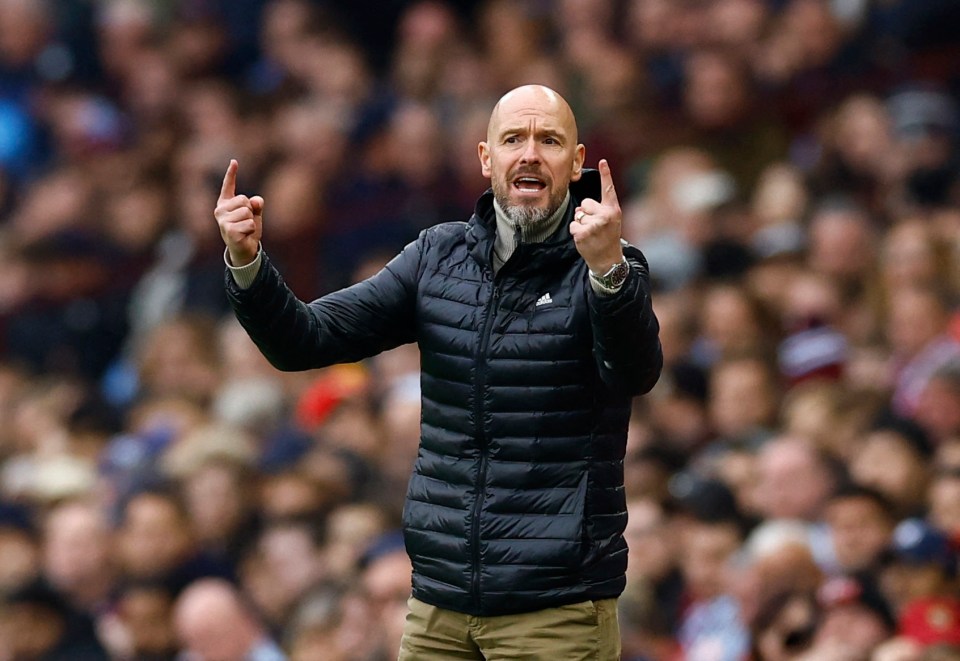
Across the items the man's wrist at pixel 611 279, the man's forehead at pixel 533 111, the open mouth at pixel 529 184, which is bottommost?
the man's wrist at pixel 611 279

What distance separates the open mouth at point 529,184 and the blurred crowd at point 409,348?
91.0 inches

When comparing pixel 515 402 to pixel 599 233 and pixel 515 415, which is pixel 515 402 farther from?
pixel 599 233

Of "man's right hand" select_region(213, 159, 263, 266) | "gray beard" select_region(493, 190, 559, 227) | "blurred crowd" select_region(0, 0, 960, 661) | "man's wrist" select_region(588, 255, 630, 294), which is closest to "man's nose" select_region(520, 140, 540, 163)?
"gray beard" select_region(493, 190, 559, 227)

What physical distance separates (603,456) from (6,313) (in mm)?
7868

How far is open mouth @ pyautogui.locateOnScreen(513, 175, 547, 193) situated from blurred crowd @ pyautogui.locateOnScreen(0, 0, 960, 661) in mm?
2311

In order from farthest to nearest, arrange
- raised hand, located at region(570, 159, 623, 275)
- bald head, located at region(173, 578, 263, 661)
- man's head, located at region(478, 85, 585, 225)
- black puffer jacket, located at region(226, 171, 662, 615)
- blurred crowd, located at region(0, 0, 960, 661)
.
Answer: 1. bald head, located at region(173, 578, 263, 661)
2. blurred crowd, located at region(0, 0, 960, 661)
3. man's head, located at region(478, 85, 585, 225)
4. black puffer jacket, located at region(226, 171, 662, 615)
5. raised hand, located at region(570, 159, 623, 275)

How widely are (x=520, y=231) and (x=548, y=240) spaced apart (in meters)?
0.07

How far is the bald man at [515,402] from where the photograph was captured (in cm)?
468

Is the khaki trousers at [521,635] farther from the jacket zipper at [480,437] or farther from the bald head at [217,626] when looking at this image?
the bald head at [217,626]

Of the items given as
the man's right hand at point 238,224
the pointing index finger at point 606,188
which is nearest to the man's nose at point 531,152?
the pointing index finger at point 606,188

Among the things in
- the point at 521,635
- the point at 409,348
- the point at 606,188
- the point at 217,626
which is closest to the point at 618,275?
the point at 606,188

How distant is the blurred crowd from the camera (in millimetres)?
7566

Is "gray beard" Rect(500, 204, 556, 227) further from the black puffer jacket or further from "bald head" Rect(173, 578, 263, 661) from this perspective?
"bald head" Rect(173, 578, 263, 661)

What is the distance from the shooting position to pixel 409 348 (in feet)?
32.7
